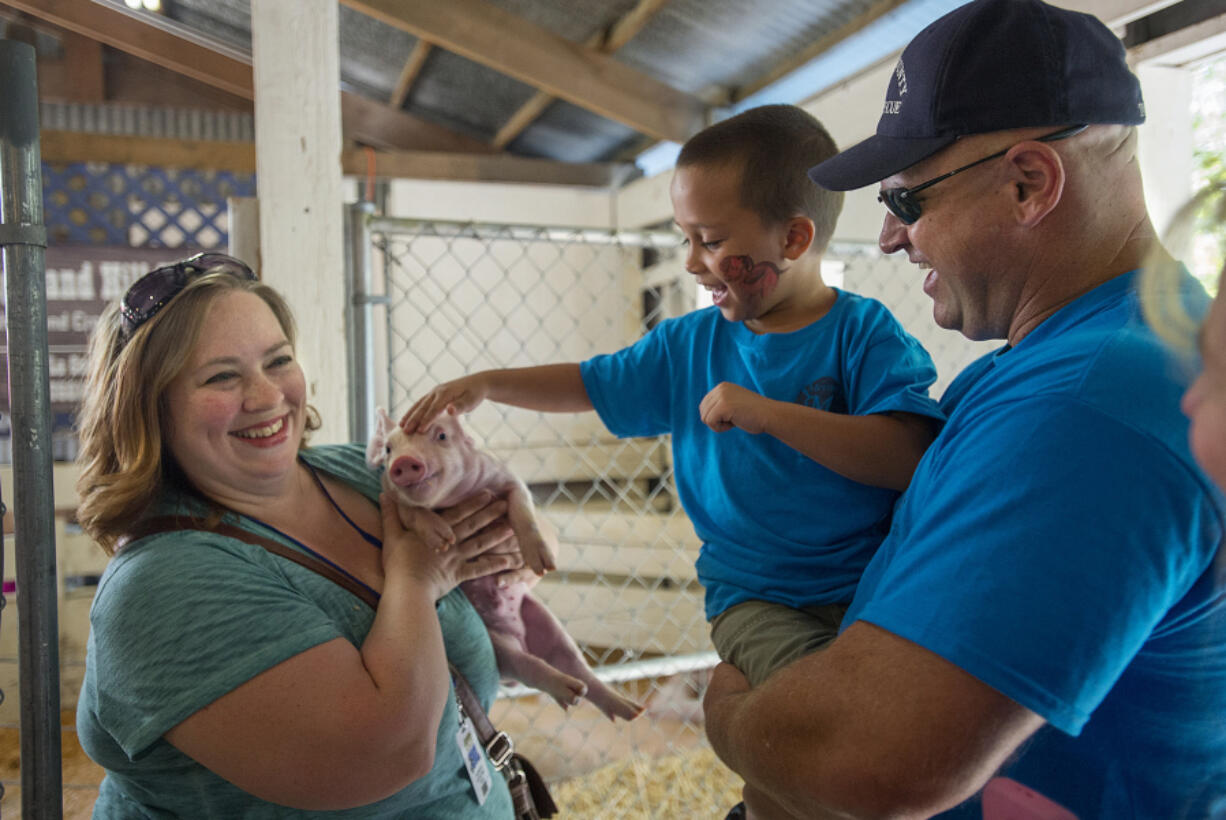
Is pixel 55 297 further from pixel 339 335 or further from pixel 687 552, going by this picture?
pixel 687 552

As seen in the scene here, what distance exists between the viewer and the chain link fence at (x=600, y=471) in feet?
8.60

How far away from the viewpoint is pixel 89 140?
496 cm

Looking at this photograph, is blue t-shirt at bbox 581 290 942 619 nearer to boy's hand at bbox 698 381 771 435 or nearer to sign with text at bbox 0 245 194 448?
boy's hand at bbox 698 381 771 435

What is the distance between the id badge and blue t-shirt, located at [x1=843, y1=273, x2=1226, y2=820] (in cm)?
78

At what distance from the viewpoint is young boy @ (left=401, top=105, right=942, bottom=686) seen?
120cm

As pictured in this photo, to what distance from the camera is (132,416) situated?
3.81 feet

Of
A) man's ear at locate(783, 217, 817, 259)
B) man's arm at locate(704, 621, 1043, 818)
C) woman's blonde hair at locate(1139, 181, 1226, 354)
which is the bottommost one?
man's arm at locate(704, 621, 1043, 818)

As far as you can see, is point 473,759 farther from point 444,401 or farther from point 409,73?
point 409,73

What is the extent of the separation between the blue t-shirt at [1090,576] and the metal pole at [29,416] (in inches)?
42.7

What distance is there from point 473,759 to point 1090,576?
997 millimetres

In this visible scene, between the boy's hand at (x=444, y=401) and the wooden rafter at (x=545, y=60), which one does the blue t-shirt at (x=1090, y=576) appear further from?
the wooden rafter at (x=545, y=60)

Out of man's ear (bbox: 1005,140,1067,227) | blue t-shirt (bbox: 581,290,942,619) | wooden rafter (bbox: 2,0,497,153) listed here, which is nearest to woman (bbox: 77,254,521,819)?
blue t-shirt (bbox: 581,290,942,619)

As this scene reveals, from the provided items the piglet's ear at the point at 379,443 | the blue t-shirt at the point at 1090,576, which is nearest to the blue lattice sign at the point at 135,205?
the piglet's ear at the point at 379,443

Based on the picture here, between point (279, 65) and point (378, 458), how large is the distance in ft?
3.47
